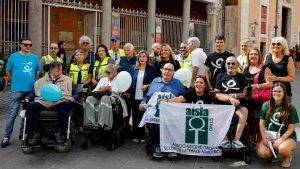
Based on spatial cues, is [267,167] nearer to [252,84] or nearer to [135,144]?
[252,84]

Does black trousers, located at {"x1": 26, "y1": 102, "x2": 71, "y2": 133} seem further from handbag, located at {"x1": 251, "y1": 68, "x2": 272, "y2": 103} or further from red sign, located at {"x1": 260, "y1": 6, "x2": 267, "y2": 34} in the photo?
red sign, located at {"x1": 260, "y1": 6, "x2": 267, "y2": 34}

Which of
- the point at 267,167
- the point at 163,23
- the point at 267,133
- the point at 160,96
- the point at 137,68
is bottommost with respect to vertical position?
the point at 267,167

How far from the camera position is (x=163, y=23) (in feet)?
59.6

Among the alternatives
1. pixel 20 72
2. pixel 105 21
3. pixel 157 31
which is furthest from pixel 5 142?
pixel 157 31

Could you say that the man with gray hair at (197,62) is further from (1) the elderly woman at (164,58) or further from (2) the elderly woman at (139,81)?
(2) the elderly woman at (139,81)

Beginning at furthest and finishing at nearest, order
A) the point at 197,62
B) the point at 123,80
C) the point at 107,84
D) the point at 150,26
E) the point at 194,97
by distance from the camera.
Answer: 1. the point at 150,26
2. the point at 197,62
3. the point at 107,84
4. the point at 123,80
5. the point at 194,97

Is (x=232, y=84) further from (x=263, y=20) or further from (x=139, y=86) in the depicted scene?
(x=263, y=20)

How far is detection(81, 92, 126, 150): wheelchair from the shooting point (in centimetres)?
695

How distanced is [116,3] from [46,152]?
47.8 ft

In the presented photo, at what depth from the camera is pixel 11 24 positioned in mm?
12453

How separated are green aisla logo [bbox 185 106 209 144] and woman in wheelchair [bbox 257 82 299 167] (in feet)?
2.68

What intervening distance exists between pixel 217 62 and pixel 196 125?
1.38 m

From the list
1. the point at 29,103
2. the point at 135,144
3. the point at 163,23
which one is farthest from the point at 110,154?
the point at 163,23

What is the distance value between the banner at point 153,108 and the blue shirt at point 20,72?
204 centimetres
